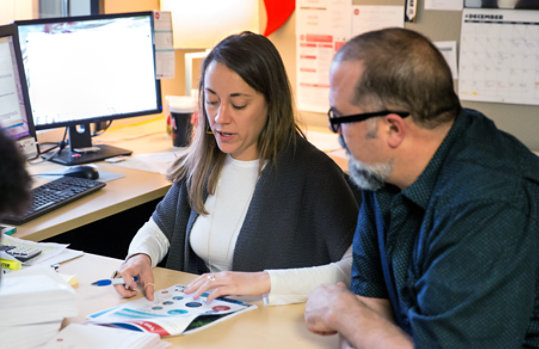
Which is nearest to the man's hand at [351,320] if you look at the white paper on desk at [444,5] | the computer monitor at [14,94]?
the computer monitor at [14,94]

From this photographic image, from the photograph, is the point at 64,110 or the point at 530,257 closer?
the point at 530,257

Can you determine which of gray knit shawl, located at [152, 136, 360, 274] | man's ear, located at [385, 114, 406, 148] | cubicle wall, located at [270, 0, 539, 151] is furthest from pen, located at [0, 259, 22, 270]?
cubicle wall, located at [270, 0, 539, 151]

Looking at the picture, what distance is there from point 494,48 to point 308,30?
834mm

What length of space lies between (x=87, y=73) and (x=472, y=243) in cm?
190

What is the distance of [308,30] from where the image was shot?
3062 millimetres

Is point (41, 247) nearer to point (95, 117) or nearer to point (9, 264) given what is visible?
point (9, 264)

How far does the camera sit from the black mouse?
2.28 meters

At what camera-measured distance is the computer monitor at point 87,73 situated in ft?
8.05

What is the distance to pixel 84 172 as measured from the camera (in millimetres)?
2281

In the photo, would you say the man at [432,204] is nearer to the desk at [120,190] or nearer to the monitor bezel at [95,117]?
the desk at [120,190]

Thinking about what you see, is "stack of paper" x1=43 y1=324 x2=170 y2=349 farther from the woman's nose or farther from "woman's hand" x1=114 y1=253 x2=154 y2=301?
the woman's nose

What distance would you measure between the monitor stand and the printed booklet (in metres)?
1.19

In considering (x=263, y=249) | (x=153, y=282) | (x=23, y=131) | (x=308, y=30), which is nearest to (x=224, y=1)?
(x=308, y=30)

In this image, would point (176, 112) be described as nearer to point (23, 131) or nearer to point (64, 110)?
point (64, 110)
